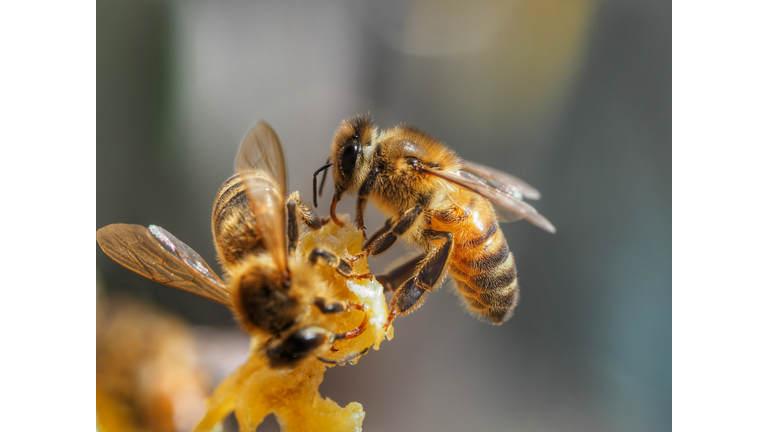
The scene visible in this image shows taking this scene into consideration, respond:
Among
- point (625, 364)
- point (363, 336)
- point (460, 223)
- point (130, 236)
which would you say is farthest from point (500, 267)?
point (625, 364)

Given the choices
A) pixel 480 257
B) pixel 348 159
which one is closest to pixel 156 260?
pixel 348 159

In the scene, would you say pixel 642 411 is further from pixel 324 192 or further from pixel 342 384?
pixel 324 192

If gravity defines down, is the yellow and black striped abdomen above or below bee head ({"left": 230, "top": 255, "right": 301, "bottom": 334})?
above

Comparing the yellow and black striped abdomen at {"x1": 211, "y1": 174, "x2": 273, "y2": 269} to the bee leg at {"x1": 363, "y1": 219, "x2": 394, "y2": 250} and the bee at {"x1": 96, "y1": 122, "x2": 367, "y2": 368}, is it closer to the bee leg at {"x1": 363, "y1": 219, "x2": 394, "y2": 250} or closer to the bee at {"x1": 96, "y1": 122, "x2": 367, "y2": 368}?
the bee at {"x1": 96, "y1": 122, "x2": 367, "y2": 368}

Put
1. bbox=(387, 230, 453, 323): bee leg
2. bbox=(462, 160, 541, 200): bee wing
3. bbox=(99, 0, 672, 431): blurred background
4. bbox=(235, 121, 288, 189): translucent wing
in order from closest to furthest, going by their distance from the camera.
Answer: bbox=(235, 121, 288, 189): translucent wing < bbox=(387, 230, 453, 323): bee leg < bbox=(462, 160, 541, 200): bee wing < bbox=(99, 0, 672, 431): blurred background

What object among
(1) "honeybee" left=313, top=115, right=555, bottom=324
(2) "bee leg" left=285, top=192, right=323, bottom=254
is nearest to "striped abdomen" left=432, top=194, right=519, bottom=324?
(1) "honeybee" left=313, top=115, right=555, bottom=324

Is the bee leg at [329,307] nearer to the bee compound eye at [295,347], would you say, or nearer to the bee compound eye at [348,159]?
the bee compound eye at [295,347]

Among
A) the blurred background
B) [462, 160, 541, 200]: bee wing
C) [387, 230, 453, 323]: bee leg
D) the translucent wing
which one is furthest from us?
the blurred background
